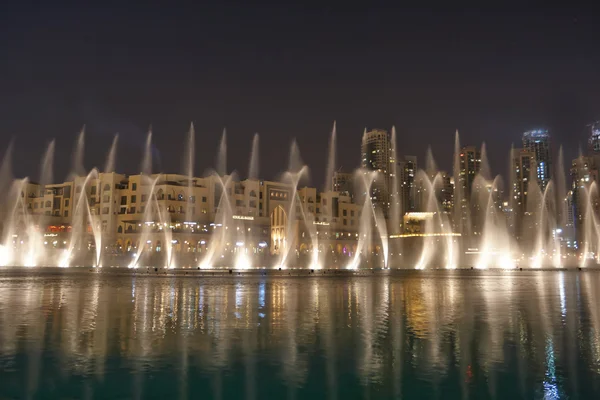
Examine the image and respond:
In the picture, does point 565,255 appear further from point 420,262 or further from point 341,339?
point 341,339

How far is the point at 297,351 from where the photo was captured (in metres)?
13.2

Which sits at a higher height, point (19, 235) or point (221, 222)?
point (221, 222)

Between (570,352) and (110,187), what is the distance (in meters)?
105

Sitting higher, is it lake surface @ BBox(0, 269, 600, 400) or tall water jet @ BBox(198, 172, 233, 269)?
tall water jet @ BBox(198, 172, 233, 269)

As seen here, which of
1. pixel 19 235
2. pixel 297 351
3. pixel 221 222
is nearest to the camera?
pixel 297 351

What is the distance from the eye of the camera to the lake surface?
9969 mm

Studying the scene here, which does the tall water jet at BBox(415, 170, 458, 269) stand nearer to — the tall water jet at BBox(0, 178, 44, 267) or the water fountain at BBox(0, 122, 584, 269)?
the water fountain at BBox(0, 122, 584, 269)

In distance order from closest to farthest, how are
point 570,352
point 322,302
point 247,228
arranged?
point 570,352 → point 322,302 → point 247,228

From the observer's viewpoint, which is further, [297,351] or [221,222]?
[221,222]

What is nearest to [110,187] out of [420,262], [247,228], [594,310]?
[247,228]

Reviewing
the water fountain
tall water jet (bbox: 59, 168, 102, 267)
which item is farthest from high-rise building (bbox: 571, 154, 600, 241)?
tall water jet (bbox: 59, 168, 102, 267)

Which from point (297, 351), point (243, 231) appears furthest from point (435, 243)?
point (297, 351)

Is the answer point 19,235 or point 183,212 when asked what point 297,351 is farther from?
point 19,235

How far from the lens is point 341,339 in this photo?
48.5ft
